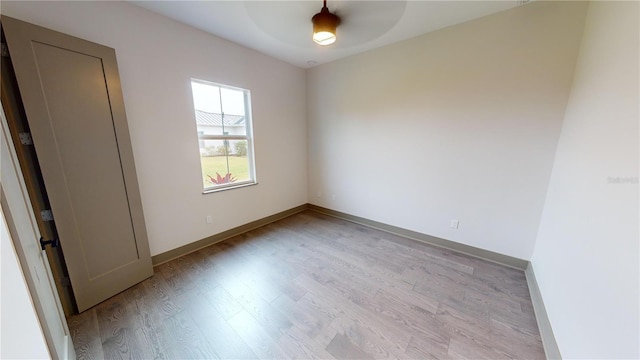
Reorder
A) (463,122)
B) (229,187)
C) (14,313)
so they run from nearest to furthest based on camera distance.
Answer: (14,313) < (463,122) < (229,187)

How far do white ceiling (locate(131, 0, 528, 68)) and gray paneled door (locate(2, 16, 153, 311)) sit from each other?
0.88m

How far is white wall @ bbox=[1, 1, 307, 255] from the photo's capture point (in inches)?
69.9

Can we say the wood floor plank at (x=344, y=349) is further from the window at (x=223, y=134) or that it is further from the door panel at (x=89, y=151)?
the window at (x=223, y=134)

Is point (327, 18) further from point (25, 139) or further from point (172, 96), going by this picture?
point (25, 139)

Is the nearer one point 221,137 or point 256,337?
point 256,337

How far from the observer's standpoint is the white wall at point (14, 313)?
67 cm

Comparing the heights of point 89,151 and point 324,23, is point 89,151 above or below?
below

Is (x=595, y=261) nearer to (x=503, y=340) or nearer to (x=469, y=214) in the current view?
(x=503, y=340)

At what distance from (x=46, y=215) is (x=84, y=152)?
525 millimetres

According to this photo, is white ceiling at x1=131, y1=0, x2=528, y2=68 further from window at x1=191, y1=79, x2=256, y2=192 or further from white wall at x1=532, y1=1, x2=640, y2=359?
white wall at x1=532, y1=1, x2=640, y2=359

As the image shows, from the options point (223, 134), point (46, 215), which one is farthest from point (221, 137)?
point (46, 215)

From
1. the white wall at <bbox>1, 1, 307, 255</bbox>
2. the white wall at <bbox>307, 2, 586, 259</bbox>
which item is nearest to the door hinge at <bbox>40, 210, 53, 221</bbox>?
the white wall at <bbox>1, 1, 307, 255</bbox>

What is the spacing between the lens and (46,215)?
5.03 feet

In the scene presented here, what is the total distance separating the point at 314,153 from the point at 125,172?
2658 millimetres
